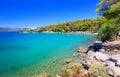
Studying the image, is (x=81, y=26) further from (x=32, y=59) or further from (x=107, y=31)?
(x=32, y=59)

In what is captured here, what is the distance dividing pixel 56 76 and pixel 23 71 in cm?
517

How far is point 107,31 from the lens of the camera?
43.6 m

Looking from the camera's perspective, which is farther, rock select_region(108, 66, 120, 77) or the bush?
the bush

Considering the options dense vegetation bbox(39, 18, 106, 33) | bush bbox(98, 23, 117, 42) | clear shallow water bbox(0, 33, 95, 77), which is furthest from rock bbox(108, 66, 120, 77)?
dense vegetation bbox(39, 18, 106, 33)

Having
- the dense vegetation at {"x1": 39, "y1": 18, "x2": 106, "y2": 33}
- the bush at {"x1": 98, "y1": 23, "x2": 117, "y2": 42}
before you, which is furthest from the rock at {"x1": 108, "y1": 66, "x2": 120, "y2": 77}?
the dense vegetation at {"x1": 39, "y1": 18, "x2": 106, "y2": 33}

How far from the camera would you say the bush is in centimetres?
4319

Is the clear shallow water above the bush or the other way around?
the other way around

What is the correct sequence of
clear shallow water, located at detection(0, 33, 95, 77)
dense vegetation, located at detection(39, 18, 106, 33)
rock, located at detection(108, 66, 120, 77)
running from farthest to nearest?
dense vegetation, located at detection(39, 18, 106, 33)
clear shallow water, located at detection(0, 33, 95, 77)
rock, located at detection(108, 66, 120, 77)

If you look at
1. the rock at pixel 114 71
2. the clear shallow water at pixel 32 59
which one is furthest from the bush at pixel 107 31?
the rock at pixel 114 71

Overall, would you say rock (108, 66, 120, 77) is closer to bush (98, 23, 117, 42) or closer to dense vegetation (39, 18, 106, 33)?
bush (98, 23, 117, 42)

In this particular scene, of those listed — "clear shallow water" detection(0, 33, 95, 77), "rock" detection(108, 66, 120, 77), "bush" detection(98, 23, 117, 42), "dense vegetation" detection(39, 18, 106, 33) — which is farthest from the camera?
"dense vegetation" detection(39, 18, 106, 33)

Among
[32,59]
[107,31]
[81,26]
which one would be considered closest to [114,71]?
[32,59]

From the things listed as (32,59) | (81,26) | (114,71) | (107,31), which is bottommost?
(81,26)

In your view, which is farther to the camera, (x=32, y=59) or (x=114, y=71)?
(x=32, y=59)
